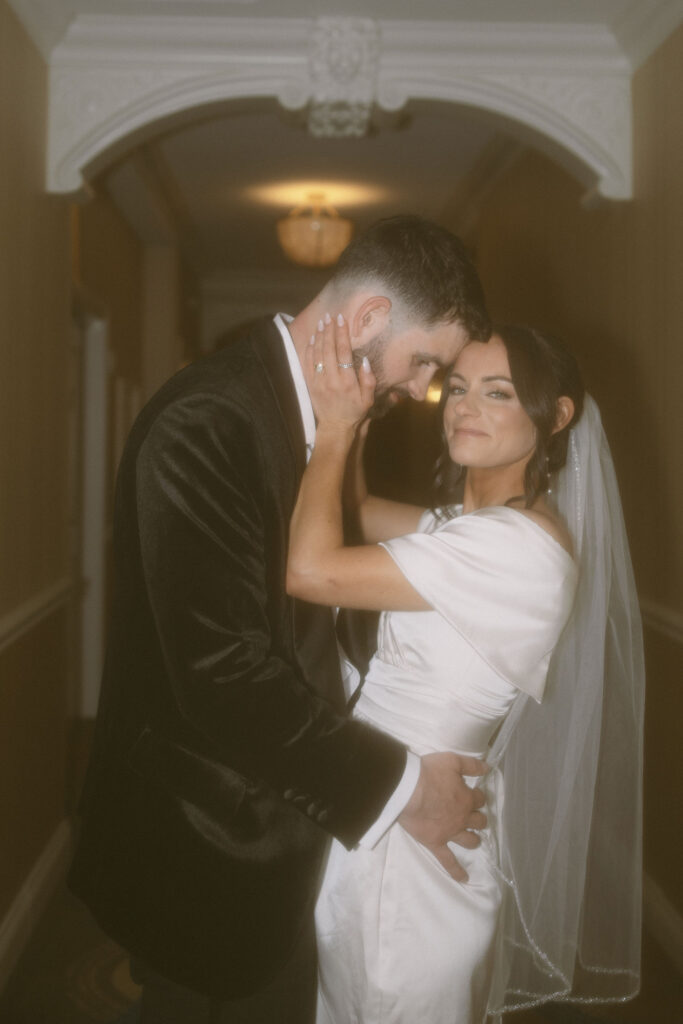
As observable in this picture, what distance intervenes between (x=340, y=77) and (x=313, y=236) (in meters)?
2.98

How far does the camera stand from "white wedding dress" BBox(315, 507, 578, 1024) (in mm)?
1586

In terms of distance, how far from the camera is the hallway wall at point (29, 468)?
9.99 feet

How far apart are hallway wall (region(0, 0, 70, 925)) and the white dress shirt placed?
5.03 ft

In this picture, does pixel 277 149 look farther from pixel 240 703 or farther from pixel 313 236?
pixel 240 703

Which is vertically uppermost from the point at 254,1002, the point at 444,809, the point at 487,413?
the point at 487,413

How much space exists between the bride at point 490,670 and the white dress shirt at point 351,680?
0.02 metres

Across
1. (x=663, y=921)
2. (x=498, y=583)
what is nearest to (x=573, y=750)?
(x=498, y=583)

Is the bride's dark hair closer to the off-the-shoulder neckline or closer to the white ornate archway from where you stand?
the off-the-shoulder neckline

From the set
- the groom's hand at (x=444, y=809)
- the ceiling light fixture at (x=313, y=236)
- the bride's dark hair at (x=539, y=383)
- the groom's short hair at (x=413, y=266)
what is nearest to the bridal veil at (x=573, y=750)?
the bride's dark hair at (x=539, y=383)

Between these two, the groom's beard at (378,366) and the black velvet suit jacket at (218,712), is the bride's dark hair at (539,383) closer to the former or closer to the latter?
the groom's beard at (378,366)

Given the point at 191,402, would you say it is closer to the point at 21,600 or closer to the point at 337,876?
the point at 337,876

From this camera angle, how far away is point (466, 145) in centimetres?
562

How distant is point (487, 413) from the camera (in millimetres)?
1831

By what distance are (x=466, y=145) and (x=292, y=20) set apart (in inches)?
90.8
